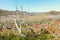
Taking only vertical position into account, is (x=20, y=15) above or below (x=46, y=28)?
above

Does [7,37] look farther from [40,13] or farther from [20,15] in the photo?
[40,13]

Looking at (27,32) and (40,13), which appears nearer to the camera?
(27,32)

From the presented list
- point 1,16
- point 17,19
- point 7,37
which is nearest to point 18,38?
point 7,37

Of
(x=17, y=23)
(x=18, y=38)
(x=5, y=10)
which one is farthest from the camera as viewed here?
(x=5, y=10)

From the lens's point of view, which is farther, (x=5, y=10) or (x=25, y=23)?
(x=5, y=10)

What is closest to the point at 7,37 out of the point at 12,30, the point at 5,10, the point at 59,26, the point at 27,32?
the point at 12,30

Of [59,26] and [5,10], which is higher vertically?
[5,10]

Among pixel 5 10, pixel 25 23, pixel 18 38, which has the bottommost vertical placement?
pixel 18 38

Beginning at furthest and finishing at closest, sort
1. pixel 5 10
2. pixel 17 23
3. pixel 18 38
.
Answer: pixel 5 10 < pixel 17 23 < pixel 18 38

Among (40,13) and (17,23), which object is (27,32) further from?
(40,13)
